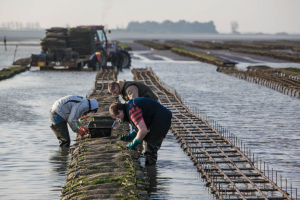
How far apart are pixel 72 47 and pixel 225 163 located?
92.2 feet

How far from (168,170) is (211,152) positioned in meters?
1.81

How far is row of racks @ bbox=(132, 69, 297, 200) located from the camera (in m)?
9.22

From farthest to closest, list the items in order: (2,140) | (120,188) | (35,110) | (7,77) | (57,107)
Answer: (7,77) < (35,110) < (2,140) < (57,107) < (120,188)

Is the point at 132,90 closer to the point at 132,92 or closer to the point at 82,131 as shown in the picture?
the point at 132,92

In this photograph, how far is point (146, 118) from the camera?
960 cm

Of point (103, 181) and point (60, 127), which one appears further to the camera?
point (60, 127)

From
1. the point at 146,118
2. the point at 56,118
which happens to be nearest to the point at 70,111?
the point at 56,118

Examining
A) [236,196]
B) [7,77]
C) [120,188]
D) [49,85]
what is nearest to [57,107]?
[120,188]

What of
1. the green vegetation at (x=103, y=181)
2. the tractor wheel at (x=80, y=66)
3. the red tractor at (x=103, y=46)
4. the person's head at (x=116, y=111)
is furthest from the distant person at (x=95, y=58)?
the green vegetation at (x=103, y=181)

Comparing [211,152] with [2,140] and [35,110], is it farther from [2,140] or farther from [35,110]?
[35,110]

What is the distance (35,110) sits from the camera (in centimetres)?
1958

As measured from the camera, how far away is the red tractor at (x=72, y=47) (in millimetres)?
35812

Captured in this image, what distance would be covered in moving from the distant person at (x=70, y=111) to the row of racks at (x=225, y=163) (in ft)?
9.39

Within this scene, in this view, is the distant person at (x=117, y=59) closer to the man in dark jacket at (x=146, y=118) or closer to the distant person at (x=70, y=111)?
the distant person at (x=70, y=111)
